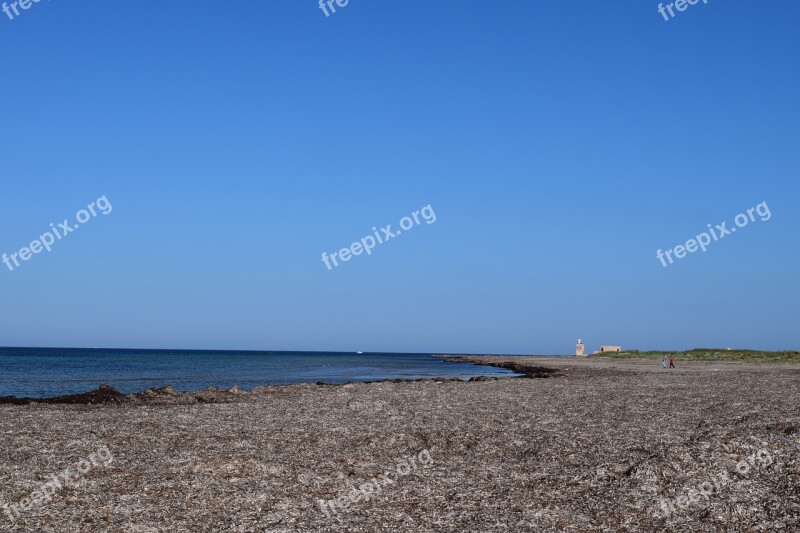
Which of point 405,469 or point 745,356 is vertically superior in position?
point 405,469

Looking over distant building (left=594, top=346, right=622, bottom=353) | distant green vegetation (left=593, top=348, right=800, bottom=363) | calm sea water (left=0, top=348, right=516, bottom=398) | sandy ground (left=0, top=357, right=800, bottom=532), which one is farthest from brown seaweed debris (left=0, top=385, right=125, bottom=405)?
distant building (left=594, top=346, right=622, bottom=353)

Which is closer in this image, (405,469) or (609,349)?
(405,469)

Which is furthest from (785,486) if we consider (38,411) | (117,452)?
(38,411)

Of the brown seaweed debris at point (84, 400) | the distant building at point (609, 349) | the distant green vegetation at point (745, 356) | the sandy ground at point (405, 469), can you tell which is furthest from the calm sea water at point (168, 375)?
the distant building at point (609, 349)

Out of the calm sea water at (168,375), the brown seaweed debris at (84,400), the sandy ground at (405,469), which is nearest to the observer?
the sandy ground at (405,469)

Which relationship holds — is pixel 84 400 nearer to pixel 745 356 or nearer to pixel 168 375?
pixel 168 375

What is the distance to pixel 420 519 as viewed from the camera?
12.3 metres

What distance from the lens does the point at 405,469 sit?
1586 cm

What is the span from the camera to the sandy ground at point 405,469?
1227 cm

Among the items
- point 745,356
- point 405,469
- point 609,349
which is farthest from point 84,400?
point 609,349

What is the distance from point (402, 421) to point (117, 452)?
917 cm

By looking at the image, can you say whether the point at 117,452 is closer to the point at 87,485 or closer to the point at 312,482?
the point at 87,485

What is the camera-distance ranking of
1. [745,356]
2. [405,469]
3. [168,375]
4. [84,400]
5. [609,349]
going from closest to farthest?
1. [405,469]
2. [84,400]
3. [168,375]
4. [745,356]
5. [609,349]

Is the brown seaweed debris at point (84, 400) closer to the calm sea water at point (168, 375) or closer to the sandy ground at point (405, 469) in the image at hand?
the sandy ground at point (405, 469)
